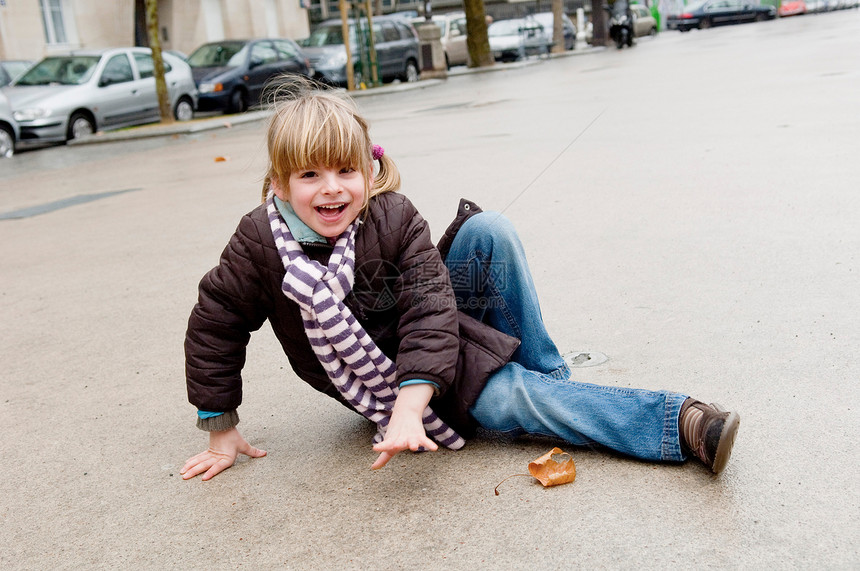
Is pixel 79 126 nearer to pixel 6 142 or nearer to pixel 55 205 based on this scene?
pixel 6 142

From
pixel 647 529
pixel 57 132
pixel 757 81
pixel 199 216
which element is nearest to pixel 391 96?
pixel 57 132

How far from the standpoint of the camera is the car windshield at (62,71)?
51.5ft

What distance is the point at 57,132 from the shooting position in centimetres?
1507

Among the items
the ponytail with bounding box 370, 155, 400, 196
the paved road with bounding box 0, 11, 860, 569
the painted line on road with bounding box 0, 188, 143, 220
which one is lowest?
the painted line on road with bounding box 0, 188, 143, 220

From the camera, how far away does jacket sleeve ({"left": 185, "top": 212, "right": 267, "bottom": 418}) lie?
2.60 metres

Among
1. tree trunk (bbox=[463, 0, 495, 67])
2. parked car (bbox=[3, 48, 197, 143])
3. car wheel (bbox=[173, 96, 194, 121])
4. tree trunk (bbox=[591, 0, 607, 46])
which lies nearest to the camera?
parked car (bbox=[3, 48, 197, 143])

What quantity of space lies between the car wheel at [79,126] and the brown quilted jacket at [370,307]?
13997 millimetres

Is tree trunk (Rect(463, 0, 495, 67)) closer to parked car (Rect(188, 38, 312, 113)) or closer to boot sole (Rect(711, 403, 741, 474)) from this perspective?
parked car (Rect(188, 38, 312, 113))

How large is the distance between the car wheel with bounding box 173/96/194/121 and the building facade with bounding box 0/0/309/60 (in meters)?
8.14

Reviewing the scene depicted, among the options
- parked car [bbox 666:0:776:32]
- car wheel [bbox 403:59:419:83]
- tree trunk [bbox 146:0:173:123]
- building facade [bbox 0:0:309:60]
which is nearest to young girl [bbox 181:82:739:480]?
tree trunk [bbox 146:0:173:123]

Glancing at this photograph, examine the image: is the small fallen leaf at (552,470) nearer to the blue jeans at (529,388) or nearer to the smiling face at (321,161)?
the blue jeans at (529,388)

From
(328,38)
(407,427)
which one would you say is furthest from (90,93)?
(407,427)

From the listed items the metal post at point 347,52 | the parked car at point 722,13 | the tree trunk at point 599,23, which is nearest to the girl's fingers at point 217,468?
the metal post at point 347,52

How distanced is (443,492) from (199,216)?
5.11 metres
